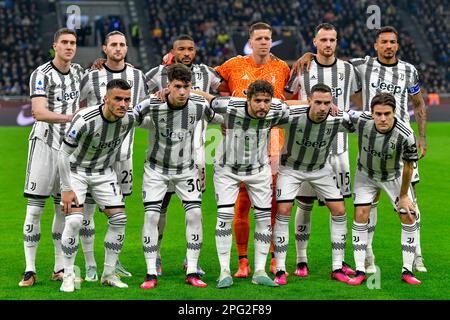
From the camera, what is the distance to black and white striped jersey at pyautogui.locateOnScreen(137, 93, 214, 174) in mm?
7543

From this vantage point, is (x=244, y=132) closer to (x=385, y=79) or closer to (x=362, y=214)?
(x=362, y=214)

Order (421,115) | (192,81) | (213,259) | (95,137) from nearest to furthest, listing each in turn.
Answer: (95,137) < (192,81) < (421,115) < (213,259)

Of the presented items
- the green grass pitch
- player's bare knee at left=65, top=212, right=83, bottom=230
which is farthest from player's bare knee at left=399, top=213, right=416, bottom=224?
player's bare knee at left=65, top=212, right=83, bottom=230

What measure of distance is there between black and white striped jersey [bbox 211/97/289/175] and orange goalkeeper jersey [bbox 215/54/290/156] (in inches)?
32.8

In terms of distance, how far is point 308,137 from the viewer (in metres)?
7.86

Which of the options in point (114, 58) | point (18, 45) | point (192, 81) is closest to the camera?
point (114, 58)

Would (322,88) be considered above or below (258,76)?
below

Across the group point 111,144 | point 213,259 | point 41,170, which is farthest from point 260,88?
point 213,259

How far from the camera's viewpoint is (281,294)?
7.26 metres

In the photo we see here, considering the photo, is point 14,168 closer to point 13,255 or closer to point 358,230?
point 13,255

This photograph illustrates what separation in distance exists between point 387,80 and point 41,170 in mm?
3478

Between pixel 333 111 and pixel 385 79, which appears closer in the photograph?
pixel 333 111

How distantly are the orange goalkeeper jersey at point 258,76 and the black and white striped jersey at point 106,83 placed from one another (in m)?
0.95

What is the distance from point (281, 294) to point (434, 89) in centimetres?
2632
